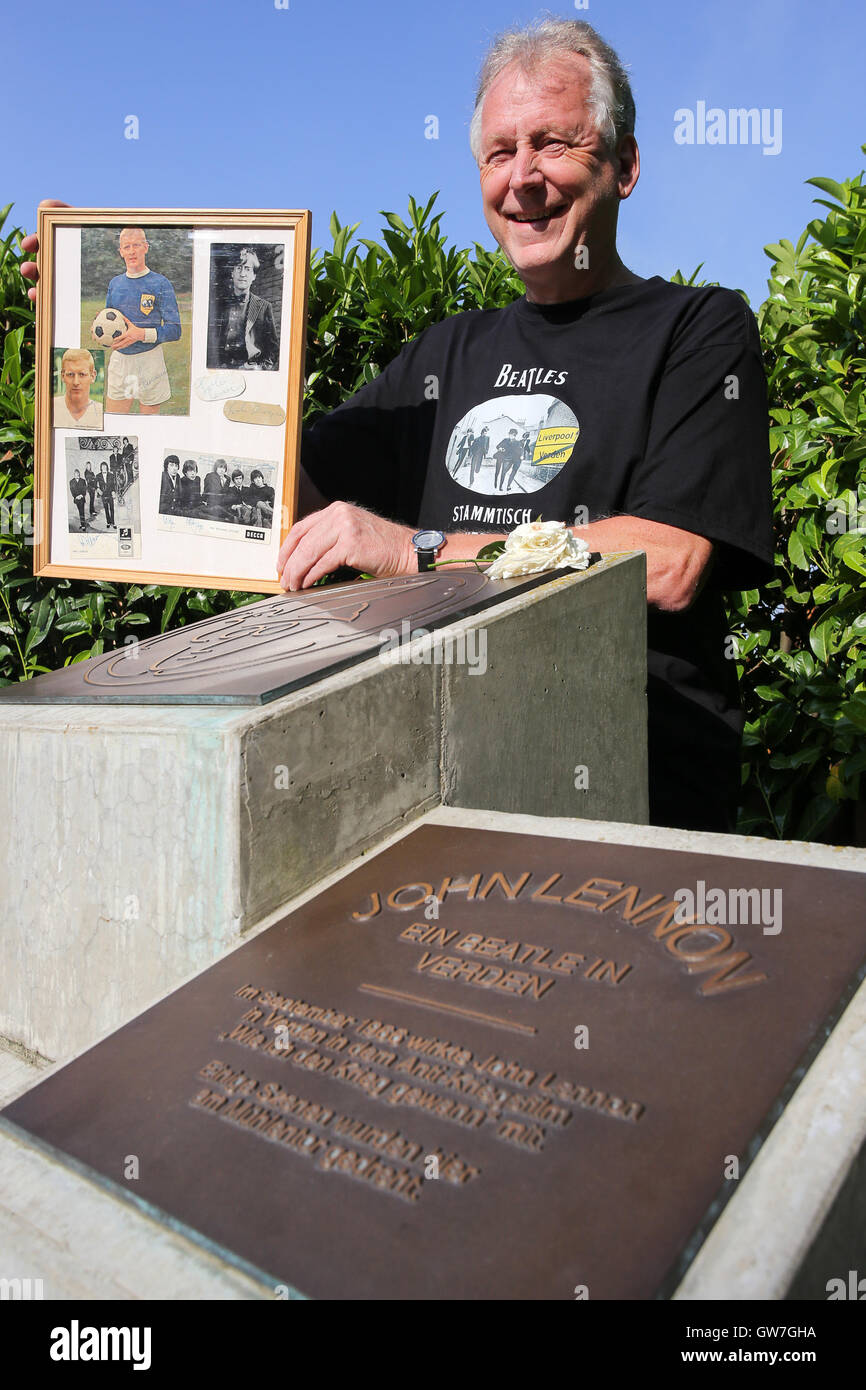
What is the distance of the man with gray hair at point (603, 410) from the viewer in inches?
90.1

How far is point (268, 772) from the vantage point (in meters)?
1.45

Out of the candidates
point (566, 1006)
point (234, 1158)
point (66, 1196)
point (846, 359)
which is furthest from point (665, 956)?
point (846, 359)

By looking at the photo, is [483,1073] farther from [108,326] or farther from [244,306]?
[108,326]

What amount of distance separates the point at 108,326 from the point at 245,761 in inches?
56.8

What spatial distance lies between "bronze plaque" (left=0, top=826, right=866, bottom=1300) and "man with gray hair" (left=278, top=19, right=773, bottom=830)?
3.39 ft

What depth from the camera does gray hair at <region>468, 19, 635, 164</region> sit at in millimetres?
2549

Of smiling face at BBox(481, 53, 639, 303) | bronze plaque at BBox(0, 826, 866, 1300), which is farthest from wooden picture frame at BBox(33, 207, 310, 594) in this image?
bronze plaque at BBox(0, 826, 866, 1300)

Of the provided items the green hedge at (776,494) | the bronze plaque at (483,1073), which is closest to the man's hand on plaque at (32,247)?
the green hedge at (776,494)

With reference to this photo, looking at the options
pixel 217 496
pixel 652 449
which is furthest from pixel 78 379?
pixel 652 449

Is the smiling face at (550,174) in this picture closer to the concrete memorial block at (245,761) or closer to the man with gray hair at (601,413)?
the man with gray hair at (601,413)

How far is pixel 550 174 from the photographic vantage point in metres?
2.53

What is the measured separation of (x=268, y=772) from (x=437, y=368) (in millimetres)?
1708
